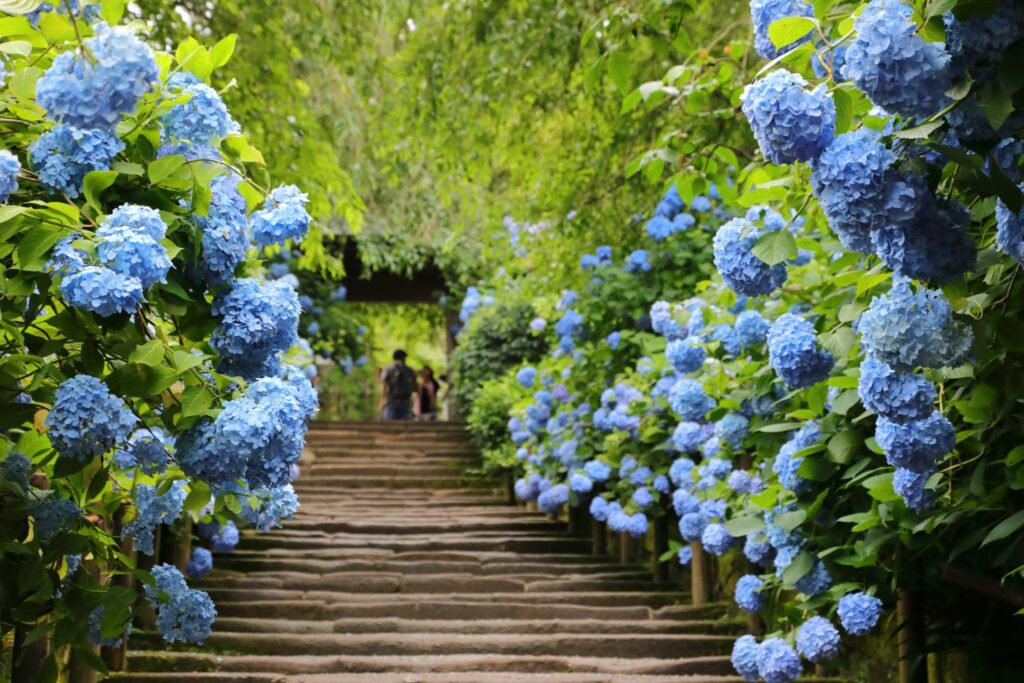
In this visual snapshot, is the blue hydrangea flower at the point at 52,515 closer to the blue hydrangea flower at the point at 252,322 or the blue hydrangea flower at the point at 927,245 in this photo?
the blue hydrangea flower at the point at 252,322

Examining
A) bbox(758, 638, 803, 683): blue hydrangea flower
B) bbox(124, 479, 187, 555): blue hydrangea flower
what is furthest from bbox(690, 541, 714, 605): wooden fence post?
bbox(124, 479, 187, 555): blue hydrangea flower

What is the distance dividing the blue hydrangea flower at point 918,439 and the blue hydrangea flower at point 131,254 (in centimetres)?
129

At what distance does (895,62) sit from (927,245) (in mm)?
317

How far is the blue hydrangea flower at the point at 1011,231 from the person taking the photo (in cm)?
175

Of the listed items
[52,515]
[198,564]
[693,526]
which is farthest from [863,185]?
[198,564]

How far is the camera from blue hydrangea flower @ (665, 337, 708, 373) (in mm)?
4562

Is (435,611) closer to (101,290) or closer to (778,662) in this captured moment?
(778,662)

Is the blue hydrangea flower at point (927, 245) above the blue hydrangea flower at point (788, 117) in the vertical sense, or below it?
below

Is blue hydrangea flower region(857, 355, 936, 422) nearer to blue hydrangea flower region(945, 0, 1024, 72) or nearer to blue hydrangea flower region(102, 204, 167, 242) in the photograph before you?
blue hydrangea flower region(945, 0, 1024, 72)

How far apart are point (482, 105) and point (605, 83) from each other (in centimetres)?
68

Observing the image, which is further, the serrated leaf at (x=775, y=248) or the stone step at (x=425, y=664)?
the stone step at (x=425, y=664)

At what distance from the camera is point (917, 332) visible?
1.89 meters

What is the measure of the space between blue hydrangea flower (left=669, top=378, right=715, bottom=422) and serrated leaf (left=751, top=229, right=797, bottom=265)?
95.0 inches

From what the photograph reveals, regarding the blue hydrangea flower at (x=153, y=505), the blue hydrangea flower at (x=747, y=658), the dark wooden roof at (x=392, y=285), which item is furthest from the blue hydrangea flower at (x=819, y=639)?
the dark wooden roof at (x=392, y=285)
